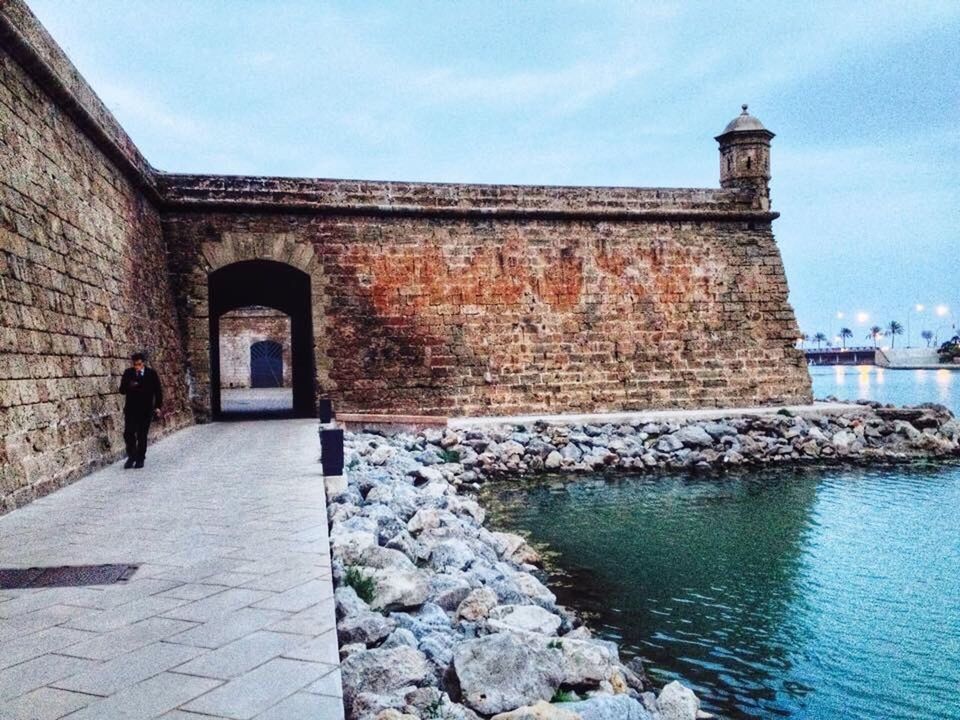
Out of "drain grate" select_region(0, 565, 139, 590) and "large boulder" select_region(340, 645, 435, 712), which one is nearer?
"large boulder" select_region(340, 645, 435, 712)

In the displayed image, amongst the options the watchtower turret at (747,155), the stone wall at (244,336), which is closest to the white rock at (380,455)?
the watchtower turret at (747,155)

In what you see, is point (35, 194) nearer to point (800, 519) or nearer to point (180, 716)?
point (180, 716)

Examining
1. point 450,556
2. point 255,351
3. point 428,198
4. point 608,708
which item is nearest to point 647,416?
point 428,198

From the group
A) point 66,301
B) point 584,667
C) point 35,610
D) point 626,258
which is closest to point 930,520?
point 584,667

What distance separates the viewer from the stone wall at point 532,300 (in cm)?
1405

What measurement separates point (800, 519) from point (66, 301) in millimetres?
8736

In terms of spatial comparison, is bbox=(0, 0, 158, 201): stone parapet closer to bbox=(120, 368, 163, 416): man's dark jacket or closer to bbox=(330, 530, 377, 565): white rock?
bbox=(120, 368, 163, 416): man's dark jacket

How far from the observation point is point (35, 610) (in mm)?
3516

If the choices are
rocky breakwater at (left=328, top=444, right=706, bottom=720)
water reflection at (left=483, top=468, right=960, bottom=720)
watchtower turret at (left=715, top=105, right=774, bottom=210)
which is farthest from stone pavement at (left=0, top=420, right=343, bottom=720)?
watchtower turret at (left=715, top=105, right=774, bottom=210)

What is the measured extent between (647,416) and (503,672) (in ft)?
37.1

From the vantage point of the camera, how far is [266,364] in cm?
3259

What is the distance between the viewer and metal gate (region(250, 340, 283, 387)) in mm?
32406

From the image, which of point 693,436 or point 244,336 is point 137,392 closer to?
point 693,436

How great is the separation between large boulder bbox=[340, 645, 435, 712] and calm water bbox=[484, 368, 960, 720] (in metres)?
2.08
